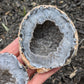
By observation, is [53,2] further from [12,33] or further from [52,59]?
[52,59]

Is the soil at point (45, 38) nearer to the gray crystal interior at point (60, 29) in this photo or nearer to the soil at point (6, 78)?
the gray crystal interior at point (60, 29)

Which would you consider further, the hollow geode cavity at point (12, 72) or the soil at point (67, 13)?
the soil at point (67, 13)

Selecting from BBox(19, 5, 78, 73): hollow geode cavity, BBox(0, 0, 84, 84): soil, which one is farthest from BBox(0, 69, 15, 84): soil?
BBox(0, 0, 84, 84): soil

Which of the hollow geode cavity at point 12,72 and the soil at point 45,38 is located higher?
the soil at point 45,38

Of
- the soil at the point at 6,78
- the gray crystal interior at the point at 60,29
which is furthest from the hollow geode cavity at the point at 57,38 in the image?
the soil at the point at 6,78

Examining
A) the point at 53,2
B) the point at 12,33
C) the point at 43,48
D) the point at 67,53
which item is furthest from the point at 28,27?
the point at 53,2
